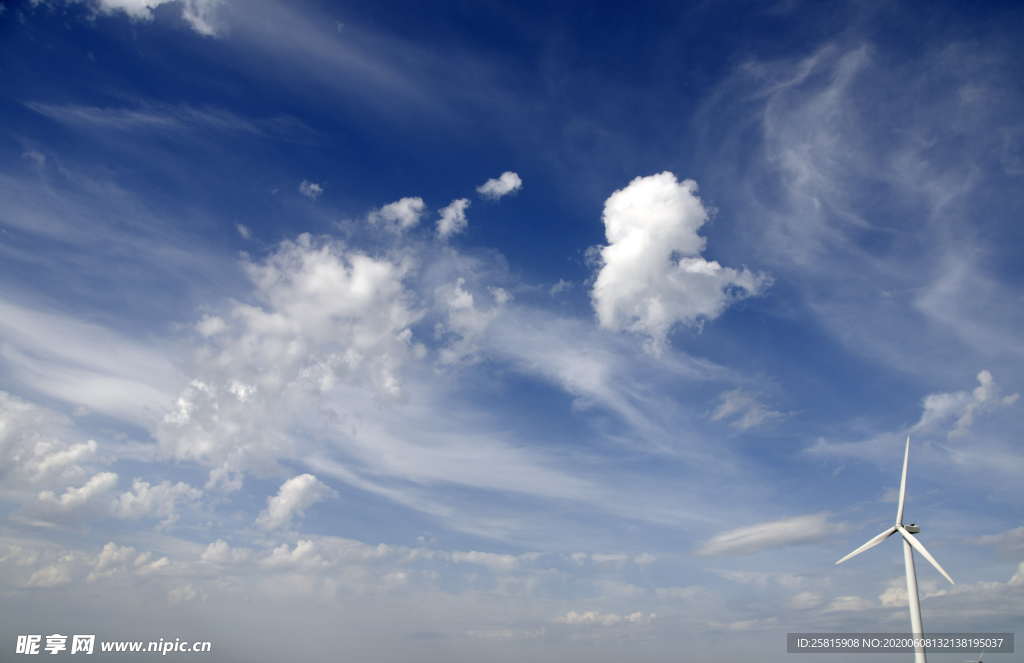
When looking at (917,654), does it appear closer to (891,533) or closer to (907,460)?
(891,533)

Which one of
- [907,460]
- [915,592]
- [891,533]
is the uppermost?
[907,460]

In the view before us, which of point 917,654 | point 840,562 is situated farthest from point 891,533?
point 917,654

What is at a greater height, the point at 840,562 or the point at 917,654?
the point at 840,562

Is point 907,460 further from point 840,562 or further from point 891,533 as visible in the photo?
point 840,562

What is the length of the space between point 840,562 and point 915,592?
20569mm

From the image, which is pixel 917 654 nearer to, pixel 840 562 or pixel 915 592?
pixel 915 592

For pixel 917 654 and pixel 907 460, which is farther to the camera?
pixel 907 460

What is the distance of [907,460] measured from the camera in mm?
195125

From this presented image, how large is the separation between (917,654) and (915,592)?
16.3 metres

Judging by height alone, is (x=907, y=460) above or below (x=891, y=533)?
above

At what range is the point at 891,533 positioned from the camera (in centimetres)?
19575

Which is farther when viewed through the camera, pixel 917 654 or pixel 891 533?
pixel 891 533

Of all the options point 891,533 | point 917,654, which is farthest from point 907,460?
point 917,654

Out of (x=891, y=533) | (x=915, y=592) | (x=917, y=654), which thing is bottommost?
(x=917, y=654)
